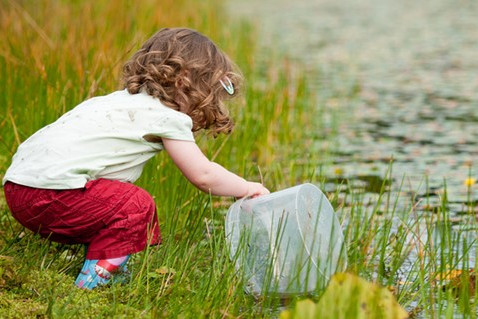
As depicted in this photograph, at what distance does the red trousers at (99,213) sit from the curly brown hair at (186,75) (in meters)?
0.31

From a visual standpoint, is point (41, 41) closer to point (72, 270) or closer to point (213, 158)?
point (213, 158)

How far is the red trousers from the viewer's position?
9.17ft

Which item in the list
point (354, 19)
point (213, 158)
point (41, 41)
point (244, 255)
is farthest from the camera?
point (354, 19)

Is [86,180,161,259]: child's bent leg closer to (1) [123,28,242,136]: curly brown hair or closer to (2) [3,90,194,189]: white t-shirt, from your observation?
(2) [3,90,194,189]: white t-shirt

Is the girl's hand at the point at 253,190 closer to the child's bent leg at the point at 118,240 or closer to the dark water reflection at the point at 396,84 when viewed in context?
the child's bent leg at the point at 118,240

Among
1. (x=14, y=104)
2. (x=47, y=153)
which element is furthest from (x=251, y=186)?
(x=14, y=104)

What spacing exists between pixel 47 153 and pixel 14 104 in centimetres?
177

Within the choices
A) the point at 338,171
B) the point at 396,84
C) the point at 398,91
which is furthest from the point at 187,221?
the point at 396,84

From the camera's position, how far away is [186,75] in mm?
2906

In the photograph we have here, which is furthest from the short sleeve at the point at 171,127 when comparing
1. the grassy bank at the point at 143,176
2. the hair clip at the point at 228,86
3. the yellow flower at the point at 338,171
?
the yellow flower at the point at 338,171

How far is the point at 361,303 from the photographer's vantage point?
2.25 metres

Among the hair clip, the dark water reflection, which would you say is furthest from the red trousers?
the dark water reflection

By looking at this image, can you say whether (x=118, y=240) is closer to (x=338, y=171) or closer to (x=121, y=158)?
(x=121, y=158)

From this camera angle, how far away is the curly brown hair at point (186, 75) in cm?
290
